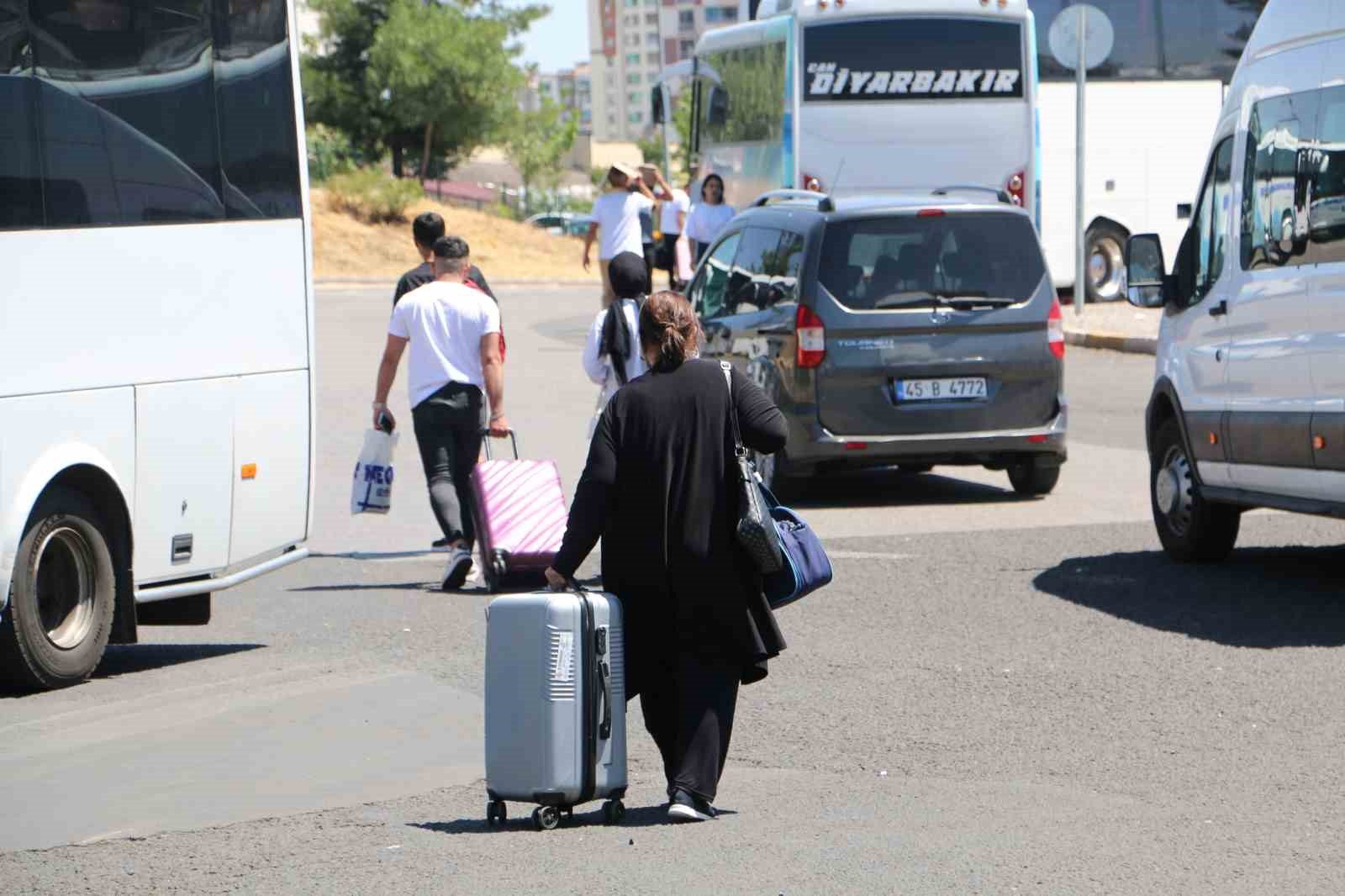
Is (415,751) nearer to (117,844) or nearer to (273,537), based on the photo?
(117,844)

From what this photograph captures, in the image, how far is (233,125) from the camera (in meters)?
9.23

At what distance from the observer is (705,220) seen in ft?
78.3

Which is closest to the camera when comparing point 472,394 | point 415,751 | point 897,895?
point 897,895

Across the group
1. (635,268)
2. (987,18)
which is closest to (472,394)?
(635,268)

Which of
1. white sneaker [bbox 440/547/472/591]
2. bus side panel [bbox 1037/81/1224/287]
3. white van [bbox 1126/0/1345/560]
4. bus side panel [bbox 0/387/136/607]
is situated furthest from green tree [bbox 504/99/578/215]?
bus side panel [bbox 0/387/136/607]

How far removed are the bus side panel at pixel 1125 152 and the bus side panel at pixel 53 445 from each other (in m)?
21.4

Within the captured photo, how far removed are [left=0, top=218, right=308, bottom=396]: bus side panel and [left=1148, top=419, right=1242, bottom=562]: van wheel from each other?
4.42 meters

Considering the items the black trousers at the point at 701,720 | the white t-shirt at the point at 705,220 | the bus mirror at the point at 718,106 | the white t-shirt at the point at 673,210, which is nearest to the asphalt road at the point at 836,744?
the black trousers at the point at 701,720

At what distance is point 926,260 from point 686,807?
755cm

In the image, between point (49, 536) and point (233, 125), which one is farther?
point (233, 125)

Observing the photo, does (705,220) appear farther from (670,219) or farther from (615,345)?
(615,345)

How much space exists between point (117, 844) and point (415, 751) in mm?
1356

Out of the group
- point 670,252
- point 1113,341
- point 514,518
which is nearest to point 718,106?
point 670,252

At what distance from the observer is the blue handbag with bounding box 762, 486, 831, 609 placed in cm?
598
